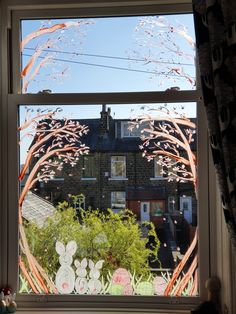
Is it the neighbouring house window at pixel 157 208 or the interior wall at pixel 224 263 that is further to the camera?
the neighbouring house window at pixel 157 208

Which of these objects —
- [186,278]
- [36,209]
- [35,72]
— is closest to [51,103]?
[35,72]

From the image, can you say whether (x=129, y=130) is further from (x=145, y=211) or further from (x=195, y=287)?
(x=195, y=287)

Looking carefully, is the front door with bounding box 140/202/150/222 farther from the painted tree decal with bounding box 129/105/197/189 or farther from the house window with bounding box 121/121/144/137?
the house window with bounding box 121/121/144/137

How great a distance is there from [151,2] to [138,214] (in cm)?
104

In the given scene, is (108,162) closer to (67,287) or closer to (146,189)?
(146,189)

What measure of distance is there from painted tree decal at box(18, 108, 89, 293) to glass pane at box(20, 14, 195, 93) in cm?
16

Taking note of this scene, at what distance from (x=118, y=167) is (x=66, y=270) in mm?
573

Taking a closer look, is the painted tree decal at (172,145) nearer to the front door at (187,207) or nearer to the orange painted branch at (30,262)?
the front door at (187,207)

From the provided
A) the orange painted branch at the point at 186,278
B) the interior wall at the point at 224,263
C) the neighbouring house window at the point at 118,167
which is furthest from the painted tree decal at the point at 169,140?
the orange painted branch at the point at 186,278

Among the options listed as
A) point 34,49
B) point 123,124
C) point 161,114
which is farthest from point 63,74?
point 161,114

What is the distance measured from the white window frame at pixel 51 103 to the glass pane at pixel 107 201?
0.04 meters

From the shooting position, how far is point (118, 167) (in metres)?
2.04

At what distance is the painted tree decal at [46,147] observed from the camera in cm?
206

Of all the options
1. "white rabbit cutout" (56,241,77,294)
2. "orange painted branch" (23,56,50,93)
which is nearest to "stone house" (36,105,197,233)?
"white rabbit cutout" (56,241,77,294)
